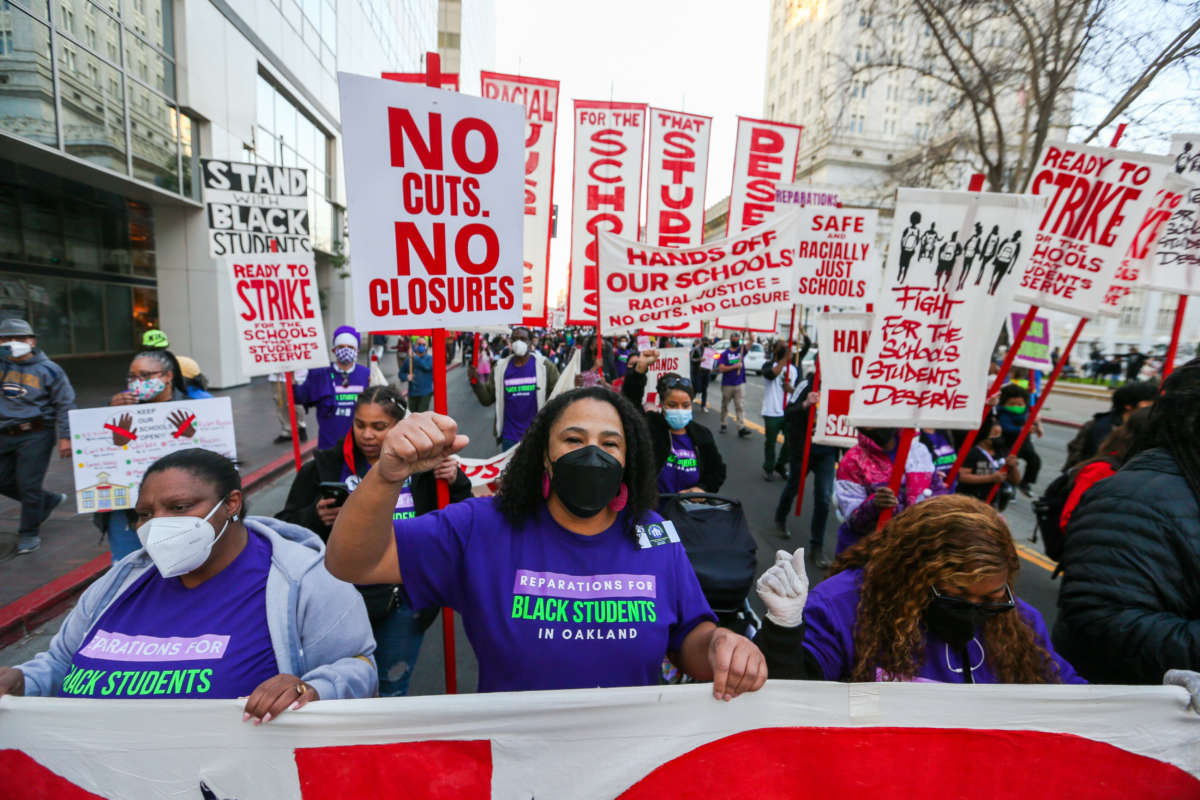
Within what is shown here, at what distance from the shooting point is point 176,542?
5.46 ft

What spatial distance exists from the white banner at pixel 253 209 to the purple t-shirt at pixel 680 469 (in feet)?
11.6

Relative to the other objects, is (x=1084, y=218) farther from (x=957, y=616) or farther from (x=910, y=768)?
(x=910, y=768)

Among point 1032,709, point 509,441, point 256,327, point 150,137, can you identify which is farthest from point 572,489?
point 150,137

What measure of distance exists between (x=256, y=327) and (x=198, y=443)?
188cm

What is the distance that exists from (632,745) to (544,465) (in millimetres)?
815

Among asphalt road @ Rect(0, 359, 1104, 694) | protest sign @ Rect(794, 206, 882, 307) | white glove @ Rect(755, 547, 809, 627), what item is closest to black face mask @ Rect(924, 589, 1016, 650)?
white glove @ Rect(755, 547, 809, 627)

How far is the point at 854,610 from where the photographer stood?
184cm

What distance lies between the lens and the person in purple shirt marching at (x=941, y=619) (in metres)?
1.69

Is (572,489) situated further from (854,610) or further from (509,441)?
(509,441)

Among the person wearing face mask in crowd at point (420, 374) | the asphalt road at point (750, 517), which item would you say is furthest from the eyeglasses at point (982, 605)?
the person wearing face mask in crowd at point (420, 374)

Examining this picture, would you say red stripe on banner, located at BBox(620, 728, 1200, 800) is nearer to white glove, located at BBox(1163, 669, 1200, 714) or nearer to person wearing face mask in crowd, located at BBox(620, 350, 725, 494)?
white glove, located at BBox(1163, 669, 1200, 714)

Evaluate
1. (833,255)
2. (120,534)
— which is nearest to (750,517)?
(833,255)

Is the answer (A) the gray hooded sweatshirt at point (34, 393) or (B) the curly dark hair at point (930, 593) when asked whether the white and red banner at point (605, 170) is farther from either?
(B) the curly dark hair at point (930, 593)

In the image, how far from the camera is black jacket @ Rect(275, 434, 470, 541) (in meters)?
2.61
